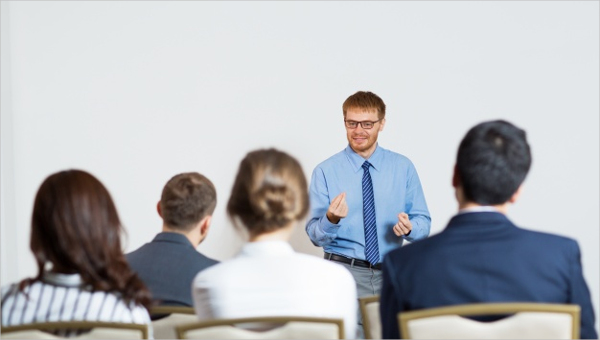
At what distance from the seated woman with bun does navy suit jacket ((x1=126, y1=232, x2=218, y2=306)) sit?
480 millimetres

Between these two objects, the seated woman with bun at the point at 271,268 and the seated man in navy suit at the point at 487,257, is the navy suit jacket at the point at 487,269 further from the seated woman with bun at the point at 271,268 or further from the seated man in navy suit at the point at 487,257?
the seated woman with bun at the point at 271,268

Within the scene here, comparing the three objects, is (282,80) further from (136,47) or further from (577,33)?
(577,33)

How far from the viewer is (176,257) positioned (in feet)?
9.02

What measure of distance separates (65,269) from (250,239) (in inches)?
18.8

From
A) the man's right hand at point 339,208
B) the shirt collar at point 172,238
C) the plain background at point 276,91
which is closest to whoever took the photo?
the shirt collar at point 172,238

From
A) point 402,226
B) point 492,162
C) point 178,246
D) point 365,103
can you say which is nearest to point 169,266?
point 178,246

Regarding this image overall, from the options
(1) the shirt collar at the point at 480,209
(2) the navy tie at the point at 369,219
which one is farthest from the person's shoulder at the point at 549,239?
(2) the navy tie at the point at 369,219

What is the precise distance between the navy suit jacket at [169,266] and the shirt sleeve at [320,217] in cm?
131

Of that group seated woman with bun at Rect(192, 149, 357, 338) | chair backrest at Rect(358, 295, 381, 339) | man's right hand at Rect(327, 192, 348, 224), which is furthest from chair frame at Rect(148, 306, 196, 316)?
man's right hand at Rect(327, 192, 348, 224)

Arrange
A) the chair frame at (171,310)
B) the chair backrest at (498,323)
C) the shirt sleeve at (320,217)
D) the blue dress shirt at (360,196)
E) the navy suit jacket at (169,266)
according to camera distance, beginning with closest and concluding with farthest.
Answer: the chair backrest at (498,323), the chair frame at (171,310), the navy suit jacket at (169,266), the shirt sleeve at (320,217), the blue dress shirt at (360,196)

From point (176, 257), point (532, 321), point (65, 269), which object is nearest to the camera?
point (532, 321)

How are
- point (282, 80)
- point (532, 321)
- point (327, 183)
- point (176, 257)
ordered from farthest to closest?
point (282, 80)
point (327, 183)
point (176, 257)
point (532, 321)

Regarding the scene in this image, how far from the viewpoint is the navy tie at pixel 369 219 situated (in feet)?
13.6

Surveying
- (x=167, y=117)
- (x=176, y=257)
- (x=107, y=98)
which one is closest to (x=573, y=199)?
(x=167, y=117)
